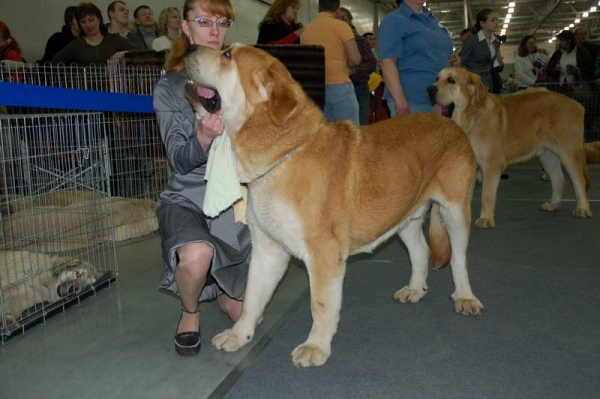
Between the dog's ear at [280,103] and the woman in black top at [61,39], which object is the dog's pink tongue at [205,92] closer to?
the dog's ear at [280,103]

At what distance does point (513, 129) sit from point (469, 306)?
3.46 metres

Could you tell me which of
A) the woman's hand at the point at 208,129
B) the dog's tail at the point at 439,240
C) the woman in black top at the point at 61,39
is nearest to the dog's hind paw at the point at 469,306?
the dog's tail at the point at 439,240

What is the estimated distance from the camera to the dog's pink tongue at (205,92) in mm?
2680

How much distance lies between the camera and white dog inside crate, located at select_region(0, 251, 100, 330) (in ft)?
11.1

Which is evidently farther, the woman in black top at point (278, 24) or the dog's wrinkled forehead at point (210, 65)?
the woman in black top at point (278, 24)

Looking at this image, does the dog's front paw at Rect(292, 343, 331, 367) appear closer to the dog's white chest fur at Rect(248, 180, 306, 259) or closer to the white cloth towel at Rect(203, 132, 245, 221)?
the dog's white chest fur at Rect(248, 180, 306, 259)

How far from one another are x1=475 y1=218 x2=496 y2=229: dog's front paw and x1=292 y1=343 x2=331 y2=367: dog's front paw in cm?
342

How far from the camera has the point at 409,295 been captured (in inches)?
141

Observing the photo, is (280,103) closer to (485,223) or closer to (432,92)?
(432,92)

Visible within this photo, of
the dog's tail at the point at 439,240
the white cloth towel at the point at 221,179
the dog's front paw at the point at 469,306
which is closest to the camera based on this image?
the white cloth towel at the point at 221,179

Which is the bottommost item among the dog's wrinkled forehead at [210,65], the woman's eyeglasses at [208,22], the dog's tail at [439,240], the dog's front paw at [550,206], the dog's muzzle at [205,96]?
the dog's front paw at [550,206]

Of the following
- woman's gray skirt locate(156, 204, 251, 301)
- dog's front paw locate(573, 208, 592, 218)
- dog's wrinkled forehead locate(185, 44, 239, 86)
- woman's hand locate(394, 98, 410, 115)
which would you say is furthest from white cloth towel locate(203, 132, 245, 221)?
dog's front paw locate(573, 208, 592, 218)

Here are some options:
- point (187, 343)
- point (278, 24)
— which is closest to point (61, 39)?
point (278, 24)

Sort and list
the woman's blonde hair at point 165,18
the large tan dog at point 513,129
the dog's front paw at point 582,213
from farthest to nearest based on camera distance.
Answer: the woman's blonde hair at point 165,18
the dog's front paw at point 582,213
the large tan dog at point 513,129
